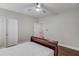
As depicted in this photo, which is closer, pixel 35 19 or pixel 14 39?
pixel 14 39

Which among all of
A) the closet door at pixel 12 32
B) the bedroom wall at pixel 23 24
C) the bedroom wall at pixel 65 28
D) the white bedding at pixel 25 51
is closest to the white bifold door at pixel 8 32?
the closet door at pixel 12 32

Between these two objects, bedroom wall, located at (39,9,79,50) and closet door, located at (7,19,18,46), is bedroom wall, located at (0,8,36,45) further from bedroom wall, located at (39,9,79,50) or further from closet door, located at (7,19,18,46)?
bedroom wall, located at (39,9,79,50)

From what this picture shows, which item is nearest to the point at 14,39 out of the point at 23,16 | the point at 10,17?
the point at 10,17

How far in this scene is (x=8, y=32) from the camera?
3.29 metres

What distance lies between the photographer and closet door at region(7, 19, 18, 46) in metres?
3.29

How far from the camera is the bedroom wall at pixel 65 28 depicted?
312 cm

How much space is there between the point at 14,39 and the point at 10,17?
45.7 inches

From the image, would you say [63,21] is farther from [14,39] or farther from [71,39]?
[14,39]

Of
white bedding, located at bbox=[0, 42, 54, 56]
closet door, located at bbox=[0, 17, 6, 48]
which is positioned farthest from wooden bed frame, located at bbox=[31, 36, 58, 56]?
closet door, located at bbox=[0, 17, 6, 48]

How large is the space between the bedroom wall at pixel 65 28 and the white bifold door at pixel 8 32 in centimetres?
188

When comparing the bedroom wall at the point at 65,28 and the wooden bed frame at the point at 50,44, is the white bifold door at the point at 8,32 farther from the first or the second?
the bedroom wall at the point at 65,28

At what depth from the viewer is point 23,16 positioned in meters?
3.99

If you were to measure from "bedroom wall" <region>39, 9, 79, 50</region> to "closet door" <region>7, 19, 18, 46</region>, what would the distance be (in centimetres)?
183

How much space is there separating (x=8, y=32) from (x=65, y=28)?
286cm
